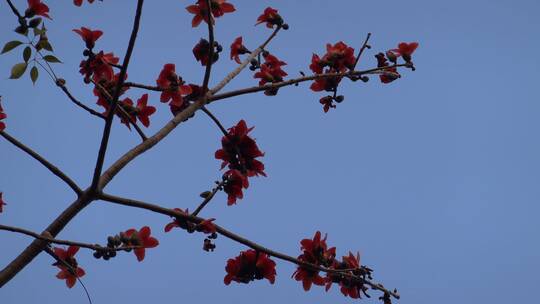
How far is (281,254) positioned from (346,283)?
0.46m

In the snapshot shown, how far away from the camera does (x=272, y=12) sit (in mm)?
3332

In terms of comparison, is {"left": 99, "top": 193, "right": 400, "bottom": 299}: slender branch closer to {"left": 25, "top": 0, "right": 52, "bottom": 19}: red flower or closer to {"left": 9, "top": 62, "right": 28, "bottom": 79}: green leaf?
{"left": 9, "top": 62, "right": 28, "bottom": 79}: green leaf

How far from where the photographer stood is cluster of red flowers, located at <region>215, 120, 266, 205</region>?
2.71m

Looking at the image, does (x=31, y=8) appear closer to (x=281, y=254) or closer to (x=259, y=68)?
(x=259, y=68)

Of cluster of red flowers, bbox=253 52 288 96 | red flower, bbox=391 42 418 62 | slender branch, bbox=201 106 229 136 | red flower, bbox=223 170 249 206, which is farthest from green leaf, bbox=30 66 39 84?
red flower, bbox=391 42 418 62

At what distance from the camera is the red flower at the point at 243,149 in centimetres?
275

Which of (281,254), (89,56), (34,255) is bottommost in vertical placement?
(34,255)

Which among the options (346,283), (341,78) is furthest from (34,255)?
(341,78)

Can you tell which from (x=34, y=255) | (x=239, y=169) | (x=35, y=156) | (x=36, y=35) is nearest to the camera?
(x=34, y=255)

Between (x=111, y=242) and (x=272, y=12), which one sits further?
(x=272, y=12)

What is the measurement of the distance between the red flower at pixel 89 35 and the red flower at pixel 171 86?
1.13 feet

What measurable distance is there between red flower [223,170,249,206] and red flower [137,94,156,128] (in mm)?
468

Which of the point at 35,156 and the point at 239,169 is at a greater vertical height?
the point at 239,169

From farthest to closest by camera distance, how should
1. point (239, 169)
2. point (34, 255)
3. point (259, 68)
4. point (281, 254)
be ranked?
1. point (259, 68)
2. point (239, 169)
3. point (281, 254)
4. point (34, 255)
